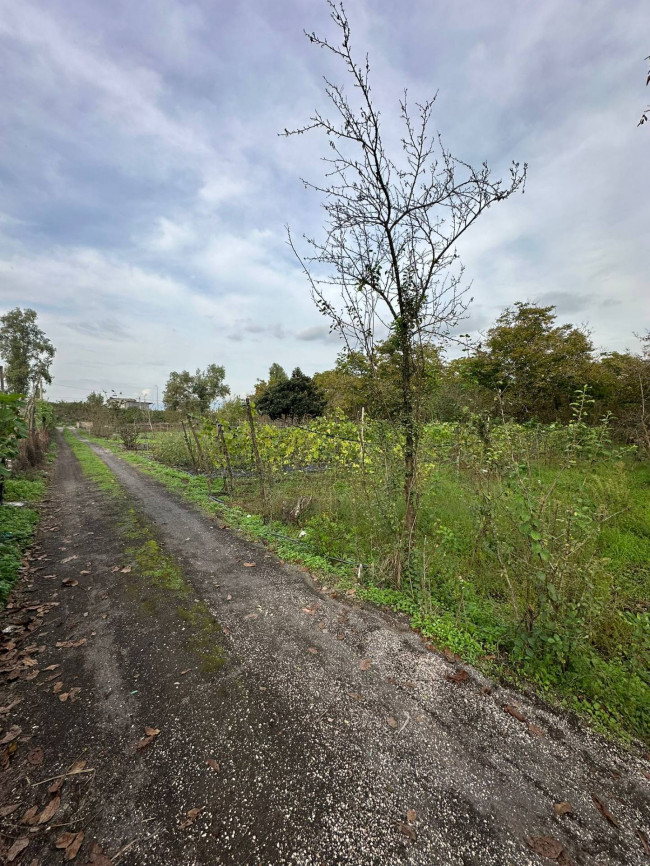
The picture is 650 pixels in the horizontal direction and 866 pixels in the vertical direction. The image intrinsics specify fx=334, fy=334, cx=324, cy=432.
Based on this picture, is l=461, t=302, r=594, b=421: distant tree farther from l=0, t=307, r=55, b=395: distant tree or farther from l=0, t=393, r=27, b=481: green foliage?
l=0, t=307, r=55, b=395: distant tree

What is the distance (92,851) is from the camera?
60.3 inches

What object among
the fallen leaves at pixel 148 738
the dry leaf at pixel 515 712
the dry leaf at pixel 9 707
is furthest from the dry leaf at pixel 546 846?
the dry leaf at pixel 9 707

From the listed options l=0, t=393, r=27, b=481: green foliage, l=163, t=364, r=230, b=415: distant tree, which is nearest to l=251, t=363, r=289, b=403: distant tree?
l=163, t=364, r=230, b=415: distant tree

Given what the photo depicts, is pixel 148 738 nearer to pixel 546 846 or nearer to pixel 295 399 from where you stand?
pixel 546 846

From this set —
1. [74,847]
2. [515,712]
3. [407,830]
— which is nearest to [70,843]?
[74,847]

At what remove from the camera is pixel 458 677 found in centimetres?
258

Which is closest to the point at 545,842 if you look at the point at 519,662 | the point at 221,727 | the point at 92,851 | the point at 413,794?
the point at 413,794

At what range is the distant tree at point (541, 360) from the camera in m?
12.5

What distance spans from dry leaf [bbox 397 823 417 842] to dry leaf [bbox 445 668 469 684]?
1065 millimetres

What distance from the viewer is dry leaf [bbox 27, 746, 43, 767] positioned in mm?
1951

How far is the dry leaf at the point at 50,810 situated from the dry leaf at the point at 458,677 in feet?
8.11

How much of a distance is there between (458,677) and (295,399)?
70.5 ft

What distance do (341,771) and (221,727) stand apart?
81cm

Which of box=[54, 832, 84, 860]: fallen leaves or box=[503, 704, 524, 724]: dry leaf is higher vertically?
box=[54, 832, 84, 860]: fallen leaves
